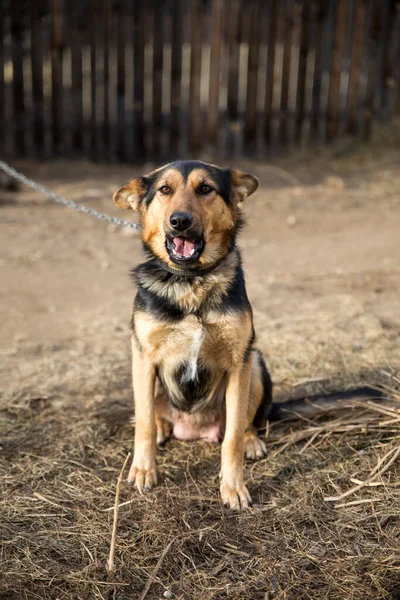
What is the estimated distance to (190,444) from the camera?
3975 mm

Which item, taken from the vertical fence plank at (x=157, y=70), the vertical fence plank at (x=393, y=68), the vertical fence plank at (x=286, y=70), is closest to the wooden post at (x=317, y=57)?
the vertical fence plank at (x=286, y=70)

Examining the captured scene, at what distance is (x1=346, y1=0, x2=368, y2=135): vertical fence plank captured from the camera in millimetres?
10562

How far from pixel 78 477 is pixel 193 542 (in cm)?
85

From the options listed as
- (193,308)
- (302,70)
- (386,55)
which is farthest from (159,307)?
(386,55)

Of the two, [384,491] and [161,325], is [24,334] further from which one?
[384,491]

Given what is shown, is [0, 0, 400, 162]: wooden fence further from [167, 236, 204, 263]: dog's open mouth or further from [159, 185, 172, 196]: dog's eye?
[167, 236, 204, 263]: dog's open mouth

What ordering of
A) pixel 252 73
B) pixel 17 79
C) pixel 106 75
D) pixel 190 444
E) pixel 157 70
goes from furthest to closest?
pixel 252 73 → pixel 157 70 → pixel 106 75 → pixel 17 79 → pixel 190 444

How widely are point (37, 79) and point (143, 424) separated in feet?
25.9

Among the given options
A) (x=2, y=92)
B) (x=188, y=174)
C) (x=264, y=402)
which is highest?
(x=188, y=174)

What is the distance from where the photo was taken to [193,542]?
10.0 feet

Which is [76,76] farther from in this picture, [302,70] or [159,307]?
[159,307]

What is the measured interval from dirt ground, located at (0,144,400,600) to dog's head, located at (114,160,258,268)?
1252 millimetres

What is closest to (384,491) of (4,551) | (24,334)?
(4,551)

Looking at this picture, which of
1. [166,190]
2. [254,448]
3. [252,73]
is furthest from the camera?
[252,73]
